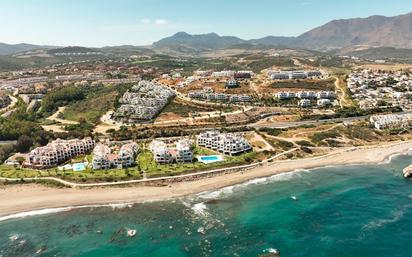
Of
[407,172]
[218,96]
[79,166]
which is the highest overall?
[218,96]

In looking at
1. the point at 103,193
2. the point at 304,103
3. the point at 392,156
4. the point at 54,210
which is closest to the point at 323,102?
the point at 304,103

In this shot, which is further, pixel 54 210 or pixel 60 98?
pixel 60 98

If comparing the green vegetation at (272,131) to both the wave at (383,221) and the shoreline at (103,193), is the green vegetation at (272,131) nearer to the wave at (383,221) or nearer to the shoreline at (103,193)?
the shoreline at (103,193)

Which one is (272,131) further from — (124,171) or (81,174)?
(81,174)

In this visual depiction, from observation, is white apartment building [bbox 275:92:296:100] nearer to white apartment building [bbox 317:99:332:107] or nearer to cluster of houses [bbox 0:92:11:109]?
white apartment building [bbox 317:99:332:107]

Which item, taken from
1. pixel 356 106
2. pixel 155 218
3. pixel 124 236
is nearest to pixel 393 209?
pixel 155 218

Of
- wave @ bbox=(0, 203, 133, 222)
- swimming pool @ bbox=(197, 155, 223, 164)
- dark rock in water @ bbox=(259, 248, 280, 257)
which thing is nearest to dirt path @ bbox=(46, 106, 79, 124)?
swimming pool @ bbox=(197, 155, 223, 164)
